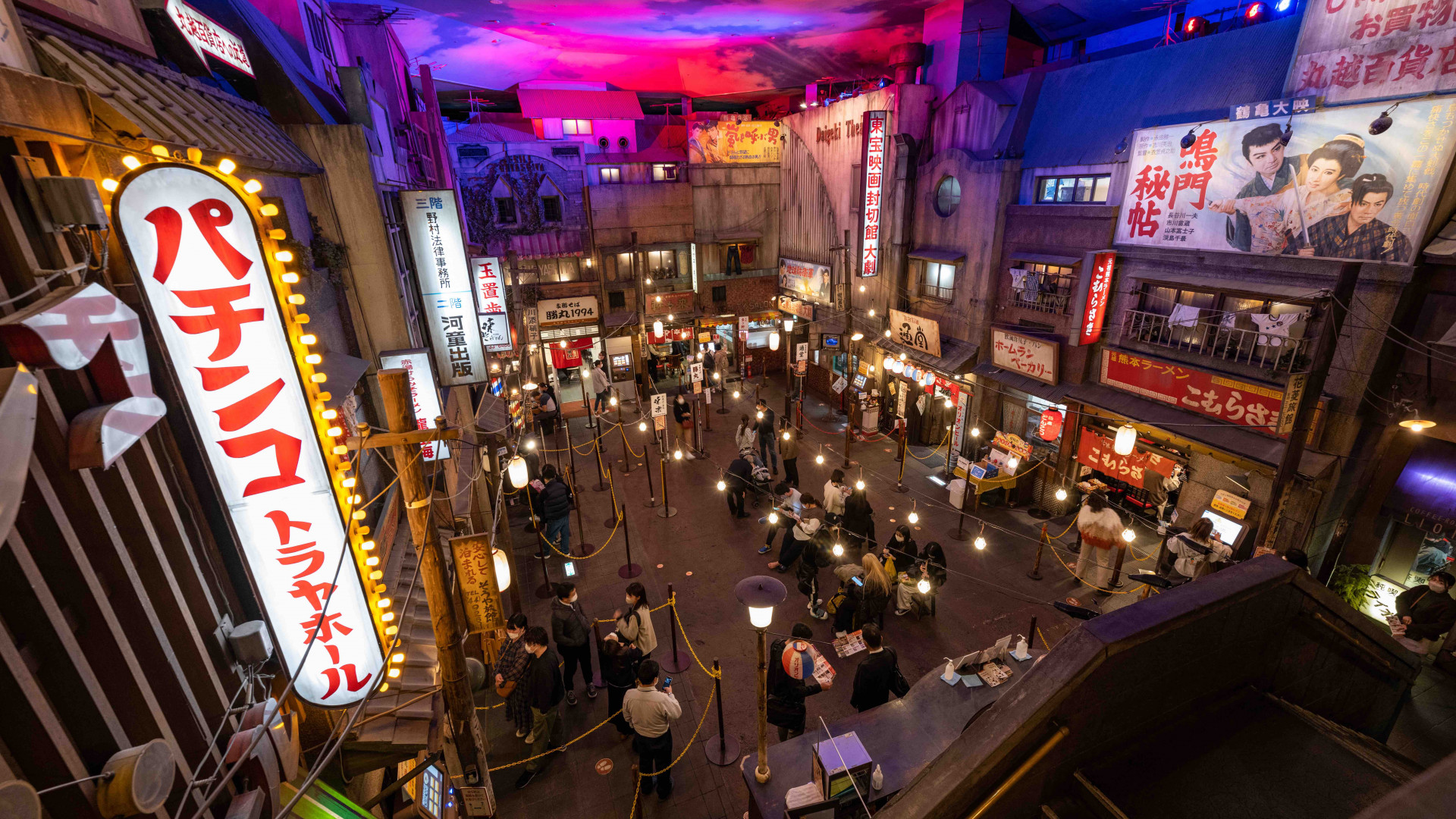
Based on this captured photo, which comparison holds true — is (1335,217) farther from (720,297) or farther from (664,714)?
(720,297)

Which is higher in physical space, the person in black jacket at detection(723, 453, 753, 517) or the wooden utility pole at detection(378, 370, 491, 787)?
the wooden utility pole at detection(378, 370, 491, 787)

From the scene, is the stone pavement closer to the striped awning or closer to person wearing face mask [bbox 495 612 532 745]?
person wearing face mask [bbox 495 612 532 745]

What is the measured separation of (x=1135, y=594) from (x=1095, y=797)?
27.1ft

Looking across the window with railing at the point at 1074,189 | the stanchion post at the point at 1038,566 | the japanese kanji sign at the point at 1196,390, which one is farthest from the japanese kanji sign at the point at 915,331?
the stanchion post at the point at 1038,566

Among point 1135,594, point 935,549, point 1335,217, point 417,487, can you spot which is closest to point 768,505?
point 935,549

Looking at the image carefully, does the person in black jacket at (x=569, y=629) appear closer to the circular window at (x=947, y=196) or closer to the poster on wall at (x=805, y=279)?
the circular window at (x=947, y=196)

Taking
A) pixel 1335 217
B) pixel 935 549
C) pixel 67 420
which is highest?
pixel 1335 217

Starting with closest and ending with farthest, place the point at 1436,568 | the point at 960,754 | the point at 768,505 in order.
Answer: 1. the point at 960,754
2. the point at 1436,568
3. the point at 768,505

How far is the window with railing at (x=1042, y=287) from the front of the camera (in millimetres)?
13484

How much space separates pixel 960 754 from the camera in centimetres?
430

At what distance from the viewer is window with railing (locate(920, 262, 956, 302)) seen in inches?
659

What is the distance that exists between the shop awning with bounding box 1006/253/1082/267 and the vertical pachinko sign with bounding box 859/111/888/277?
15.6ft

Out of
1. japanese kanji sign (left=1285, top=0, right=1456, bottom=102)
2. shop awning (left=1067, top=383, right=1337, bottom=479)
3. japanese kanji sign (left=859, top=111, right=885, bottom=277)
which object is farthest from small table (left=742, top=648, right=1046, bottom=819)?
japanese kanji sign (left=859, top=111, right=885, bottom=277)

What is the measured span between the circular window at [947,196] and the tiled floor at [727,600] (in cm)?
741
